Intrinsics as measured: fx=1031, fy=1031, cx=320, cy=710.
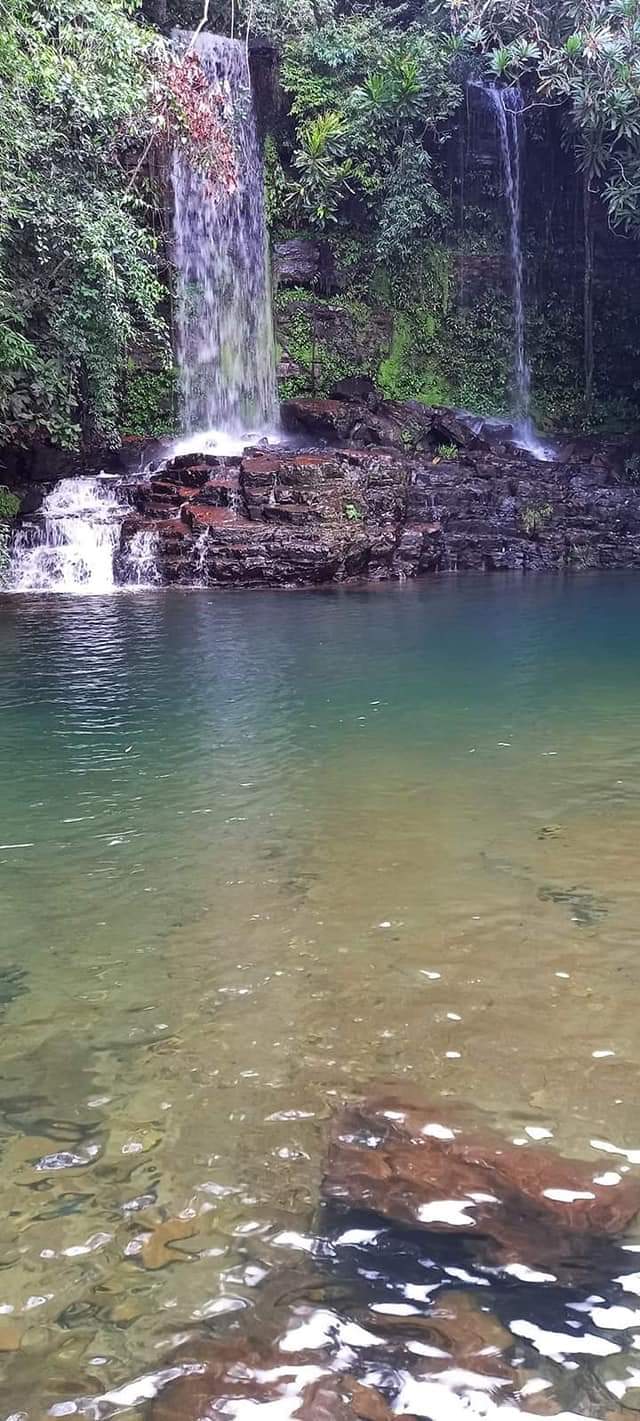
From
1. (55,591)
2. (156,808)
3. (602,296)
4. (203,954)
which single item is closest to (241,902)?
(203,954)

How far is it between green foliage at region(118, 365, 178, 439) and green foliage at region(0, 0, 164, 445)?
19.2 ft

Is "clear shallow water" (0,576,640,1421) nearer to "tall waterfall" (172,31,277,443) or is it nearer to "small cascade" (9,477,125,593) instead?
"small cascade" (9,477,125,593)

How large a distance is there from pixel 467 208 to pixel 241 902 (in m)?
23.6

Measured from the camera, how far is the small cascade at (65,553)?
16312 mm

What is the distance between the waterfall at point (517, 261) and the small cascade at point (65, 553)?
10.7 metres

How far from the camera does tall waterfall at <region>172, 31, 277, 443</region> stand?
20656mm

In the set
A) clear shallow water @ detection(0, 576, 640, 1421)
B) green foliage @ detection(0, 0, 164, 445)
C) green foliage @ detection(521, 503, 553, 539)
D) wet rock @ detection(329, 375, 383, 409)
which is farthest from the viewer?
wet rock @ detection(329, 375, 383, 409)

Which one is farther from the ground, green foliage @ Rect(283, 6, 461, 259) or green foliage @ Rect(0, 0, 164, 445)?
green foliage @ Rect(283, 6, 461, 259)

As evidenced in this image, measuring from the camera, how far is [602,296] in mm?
23688

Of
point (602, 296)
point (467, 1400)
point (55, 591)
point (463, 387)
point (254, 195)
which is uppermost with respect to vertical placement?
point (254, 195)

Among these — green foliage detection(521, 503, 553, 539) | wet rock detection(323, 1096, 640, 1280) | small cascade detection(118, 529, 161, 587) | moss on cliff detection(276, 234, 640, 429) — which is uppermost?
moss on cliff detection(276, 234, 640, 429)

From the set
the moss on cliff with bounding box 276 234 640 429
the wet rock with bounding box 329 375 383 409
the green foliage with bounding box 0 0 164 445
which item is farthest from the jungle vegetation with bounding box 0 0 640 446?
the wet rock with bounding box 329 375 383 409

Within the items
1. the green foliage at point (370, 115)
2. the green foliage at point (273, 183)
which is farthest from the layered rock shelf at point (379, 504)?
the green foliage at point (273, 183)

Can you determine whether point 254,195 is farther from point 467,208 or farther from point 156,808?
point 156,808
